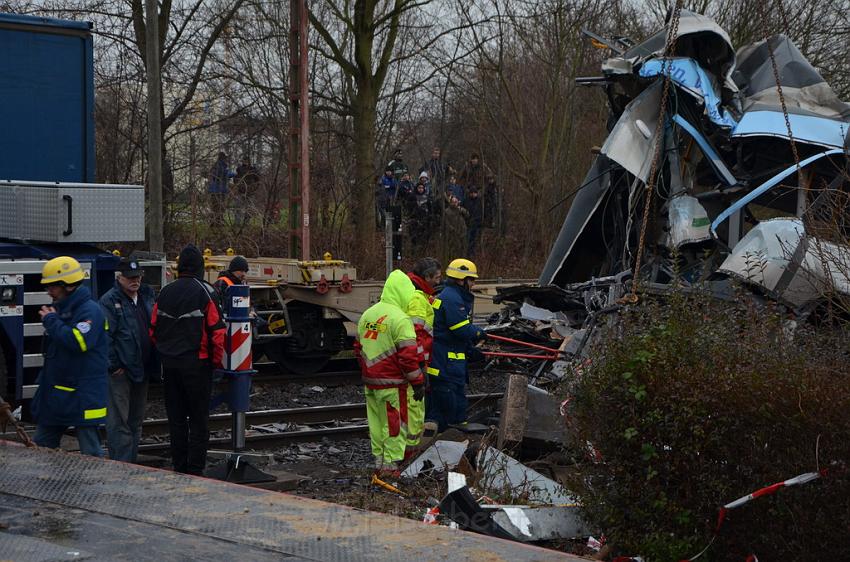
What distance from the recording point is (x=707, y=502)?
5.23m

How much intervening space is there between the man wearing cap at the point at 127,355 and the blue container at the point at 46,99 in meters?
3.80

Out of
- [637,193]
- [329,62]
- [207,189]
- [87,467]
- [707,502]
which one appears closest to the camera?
[707,502]

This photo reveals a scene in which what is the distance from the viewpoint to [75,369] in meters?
7.29

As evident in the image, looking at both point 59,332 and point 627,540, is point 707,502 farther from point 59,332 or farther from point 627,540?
point 59,332

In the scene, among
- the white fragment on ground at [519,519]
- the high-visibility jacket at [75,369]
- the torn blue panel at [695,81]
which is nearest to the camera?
the white fragment on ground at [519,519]

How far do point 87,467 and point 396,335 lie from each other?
105 inches

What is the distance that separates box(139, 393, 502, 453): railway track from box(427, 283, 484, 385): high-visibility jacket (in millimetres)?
1515

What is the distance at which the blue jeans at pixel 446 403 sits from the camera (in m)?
9.98

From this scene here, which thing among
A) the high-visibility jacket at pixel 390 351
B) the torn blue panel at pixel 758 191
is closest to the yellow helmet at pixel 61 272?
the high-visibility jacket at pixel 390 351

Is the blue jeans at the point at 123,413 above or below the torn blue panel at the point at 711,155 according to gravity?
below

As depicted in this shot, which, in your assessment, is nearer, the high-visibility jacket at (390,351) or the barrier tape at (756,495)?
the barrier tape at (756,495)

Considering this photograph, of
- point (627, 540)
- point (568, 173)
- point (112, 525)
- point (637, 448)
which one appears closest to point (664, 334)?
point (637, 448)

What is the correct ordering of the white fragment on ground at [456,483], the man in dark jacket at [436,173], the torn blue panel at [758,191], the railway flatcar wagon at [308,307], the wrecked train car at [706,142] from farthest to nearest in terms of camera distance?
the man in dark jacket at [436,173]
the railway flatcar wagon at [308,307]
the wrecked train car at [706,142]
the torn blue panel at [758,191]
the white fragment on ground at [456,483]

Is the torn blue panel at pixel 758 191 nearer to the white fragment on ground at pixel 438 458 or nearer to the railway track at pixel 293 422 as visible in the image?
the railway track at pixel 293 422
